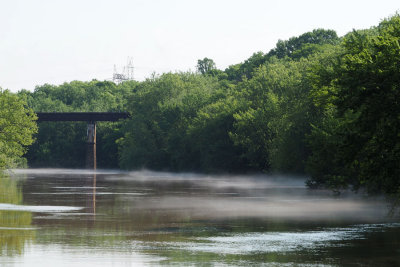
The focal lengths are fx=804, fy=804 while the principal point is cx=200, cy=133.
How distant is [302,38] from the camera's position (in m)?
174

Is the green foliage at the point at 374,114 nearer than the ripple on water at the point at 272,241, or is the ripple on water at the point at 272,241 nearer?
the ripple on water at the point at 272,241

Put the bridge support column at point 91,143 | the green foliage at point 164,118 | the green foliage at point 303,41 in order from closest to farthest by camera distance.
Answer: the green foliage at point 164,118 < the bridge support column at point 91,143 < the green foliage at point 303,41

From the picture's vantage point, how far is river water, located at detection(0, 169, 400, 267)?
27.5m

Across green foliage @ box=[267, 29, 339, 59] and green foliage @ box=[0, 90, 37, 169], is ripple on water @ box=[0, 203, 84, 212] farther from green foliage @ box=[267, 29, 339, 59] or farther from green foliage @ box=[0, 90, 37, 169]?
green foliage @ box=[267, 29, 339, 59]

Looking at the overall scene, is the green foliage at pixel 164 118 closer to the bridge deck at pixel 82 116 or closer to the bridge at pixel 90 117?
the bridge deck at pixel 82 116

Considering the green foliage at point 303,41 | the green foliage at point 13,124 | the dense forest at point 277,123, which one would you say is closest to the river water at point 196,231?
the dense forest at point 277,123

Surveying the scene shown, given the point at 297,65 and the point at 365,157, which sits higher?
the point at 297,65

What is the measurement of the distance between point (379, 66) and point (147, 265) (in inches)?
534

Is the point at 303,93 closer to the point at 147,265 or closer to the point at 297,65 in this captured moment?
the point at 297,65

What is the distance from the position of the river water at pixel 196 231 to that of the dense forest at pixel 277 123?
111 inches

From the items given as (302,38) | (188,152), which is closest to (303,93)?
(188,152)

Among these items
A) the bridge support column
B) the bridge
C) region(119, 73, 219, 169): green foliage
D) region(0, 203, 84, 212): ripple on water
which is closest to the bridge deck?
the bridge

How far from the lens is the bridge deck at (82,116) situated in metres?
163

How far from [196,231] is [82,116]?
130712 mm
